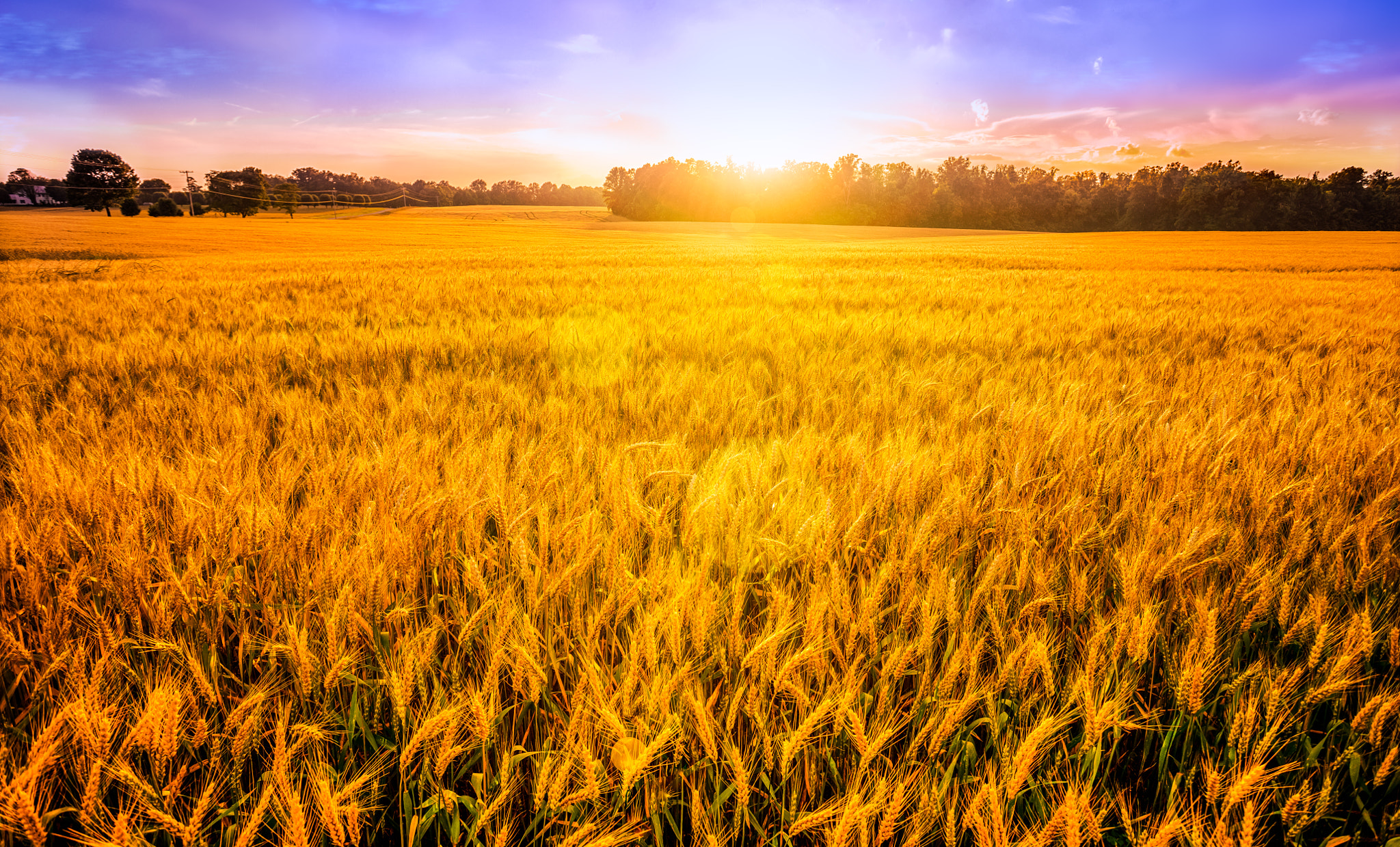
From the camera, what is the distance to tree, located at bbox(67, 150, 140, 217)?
220ft

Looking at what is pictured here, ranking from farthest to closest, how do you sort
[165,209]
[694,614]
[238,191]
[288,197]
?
1. [288,197]
2. [238,191]
3. [165,209]
4. [694,614]

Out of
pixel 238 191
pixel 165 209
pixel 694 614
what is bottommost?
pixel 694 614

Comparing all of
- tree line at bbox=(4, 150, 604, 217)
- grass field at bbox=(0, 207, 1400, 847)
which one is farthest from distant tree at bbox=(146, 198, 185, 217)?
grass field at bbox=(0, 207, 1400, 847)

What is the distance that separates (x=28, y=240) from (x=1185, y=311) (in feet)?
100

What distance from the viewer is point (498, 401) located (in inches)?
88.2

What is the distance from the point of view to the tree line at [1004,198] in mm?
56062

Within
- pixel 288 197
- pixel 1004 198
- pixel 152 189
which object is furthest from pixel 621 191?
pixel 152 189

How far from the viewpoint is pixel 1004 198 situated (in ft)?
225

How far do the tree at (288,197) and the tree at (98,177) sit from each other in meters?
15.7

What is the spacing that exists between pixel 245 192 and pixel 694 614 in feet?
275

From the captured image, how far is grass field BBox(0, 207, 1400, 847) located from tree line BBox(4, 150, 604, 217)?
78.6m

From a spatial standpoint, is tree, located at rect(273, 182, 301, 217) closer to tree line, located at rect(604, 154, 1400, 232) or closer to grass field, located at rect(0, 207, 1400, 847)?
tree line, located at rect(604, 154, 1400, 232)

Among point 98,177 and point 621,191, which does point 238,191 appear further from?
point 621,191

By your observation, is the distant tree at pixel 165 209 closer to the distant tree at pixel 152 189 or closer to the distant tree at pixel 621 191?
the distant tree at pixel 152 189
